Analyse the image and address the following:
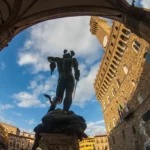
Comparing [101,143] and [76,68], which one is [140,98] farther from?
[101,143]

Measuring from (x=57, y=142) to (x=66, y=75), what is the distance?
1.84 meters

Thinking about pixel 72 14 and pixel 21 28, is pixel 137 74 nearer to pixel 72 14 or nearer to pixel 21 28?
pixel 72 14

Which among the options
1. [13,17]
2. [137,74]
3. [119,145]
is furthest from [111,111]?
[13,17]

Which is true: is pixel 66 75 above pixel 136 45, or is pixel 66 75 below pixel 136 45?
below

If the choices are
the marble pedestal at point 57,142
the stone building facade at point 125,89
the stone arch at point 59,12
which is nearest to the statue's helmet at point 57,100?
the marble pedestal at point 57,142

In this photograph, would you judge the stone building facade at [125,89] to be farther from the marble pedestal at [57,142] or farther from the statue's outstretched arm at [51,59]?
the marble pedestal at [57,142]

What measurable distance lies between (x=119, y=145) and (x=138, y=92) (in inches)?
337

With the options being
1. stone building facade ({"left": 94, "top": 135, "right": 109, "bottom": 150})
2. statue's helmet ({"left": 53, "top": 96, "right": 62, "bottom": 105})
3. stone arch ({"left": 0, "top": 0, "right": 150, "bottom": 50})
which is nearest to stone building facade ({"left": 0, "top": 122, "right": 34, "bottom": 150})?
stone building facade ({"left": 94, "top": 135, "right": 109, "bottom": 150})

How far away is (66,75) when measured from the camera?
15.8 feet

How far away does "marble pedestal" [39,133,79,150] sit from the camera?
354 cm

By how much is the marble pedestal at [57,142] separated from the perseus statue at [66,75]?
3.23ft

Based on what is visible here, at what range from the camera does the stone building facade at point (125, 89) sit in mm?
16438

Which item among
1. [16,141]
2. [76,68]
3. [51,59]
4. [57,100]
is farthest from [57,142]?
[16,141]

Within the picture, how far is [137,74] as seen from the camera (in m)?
17.9
